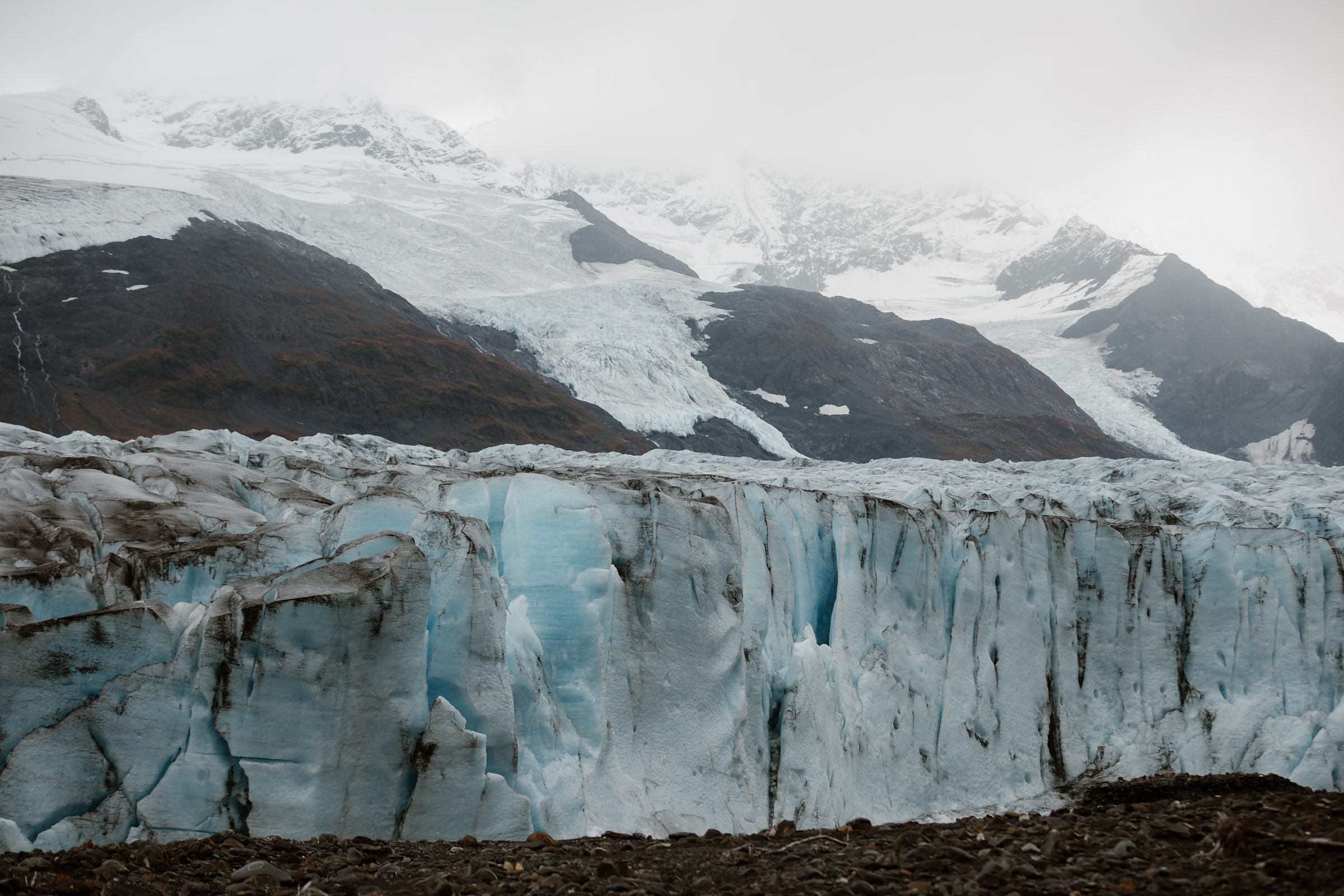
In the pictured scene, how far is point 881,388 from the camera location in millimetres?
89562

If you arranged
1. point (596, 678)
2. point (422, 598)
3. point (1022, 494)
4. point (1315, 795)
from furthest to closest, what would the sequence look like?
1. point (1022, 494)
2. point (596, 678)
3. point (422, 598)
4. point (1315, 795)

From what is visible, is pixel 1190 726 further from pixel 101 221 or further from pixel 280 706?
pixel 101 221

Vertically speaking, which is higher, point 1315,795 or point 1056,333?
point 1056,333

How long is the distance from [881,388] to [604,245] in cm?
4160

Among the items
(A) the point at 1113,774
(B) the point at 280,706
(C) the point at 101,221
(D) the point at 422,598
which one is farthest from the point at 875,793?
(C) the point at 101,221

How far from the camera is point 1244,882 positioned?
202 inches

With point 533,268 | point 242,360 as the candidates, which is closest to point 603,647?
point 242,360

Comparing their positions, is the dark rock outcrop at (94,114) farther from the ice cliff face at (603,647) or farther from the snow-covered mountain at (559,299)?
the ice cliff face at (603,647)

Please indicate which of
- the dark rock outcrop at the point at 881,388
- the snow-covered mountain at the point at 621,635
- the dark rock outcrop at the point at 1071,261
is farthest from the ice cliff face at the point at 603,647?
the dark rock outcrop at the point at 1071,261

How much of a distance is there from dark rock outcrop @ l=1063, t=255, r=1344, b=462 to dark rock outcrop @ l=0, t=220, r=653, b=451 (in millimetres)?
70676

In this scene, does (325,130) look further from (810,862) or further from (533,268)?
(810,862)

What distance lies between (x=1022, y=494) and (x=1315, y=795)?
1585 centimetres

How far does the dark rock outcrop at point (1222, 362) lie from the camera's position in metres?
99.9

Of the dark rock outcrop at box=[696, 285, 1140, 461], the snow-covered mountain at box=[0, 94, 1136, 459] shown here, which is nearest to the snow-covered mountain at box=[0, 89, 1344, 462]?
the snow-covered mountain at box=[0, 94, 1136, 459]
